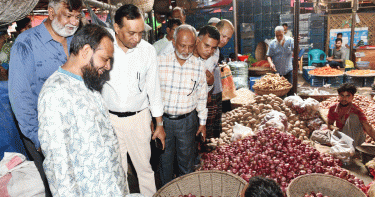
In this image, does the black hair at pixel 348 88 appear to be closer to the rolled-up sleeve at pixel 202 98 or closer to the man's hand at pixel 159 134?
the rolled-up sleeve at pixel 202 98

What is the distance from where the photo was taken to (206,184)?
222 cm

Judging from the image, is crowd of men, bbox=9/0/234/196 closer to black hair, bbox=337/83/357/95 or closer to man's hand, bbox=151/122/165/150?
man's hand, bbox=151/122/165/150

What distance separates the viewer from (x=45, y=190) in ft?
7.18

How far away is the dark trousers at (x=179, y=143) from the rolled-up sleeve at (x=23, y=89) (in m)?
1.24

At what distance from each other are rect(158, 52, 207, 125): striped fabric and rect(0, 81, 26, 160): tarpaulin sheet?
1.63m

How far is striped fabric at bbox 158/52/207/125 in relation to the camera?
263 centimetres

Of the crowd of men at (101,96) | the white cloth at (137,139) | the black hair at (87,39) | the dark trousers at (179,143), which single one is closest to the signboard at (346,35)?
the crowd of men at (101,96)

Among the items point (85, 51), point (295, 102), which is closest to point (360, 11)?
point (295, 102)

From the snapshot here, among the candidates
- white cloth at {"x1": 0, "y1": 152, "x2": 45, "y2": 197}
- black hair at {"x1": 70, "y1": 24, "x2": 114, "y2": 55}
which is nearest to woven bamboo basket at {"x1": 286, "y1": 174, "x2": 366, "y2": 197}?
black hair at {"x1": 70, "y1": 24, "x2": 114, "y2": 55}

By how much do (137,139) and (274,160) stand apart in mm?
1436

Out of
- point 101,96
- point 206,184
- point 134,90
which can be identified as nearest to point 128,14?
point 134,90

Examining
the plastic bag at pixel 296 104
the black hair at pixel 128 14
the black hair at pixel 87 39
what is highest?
the black hair at pixel 128 14

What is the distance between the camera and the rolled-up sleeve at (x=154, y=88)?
7.79ft

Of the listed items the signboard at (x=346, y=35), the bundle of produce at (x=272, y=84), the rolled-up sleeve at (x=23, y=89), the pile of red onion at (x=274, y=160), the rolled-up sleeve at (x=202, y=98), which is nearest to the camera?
the rolled-up sleeve at (x=23, y=89)
